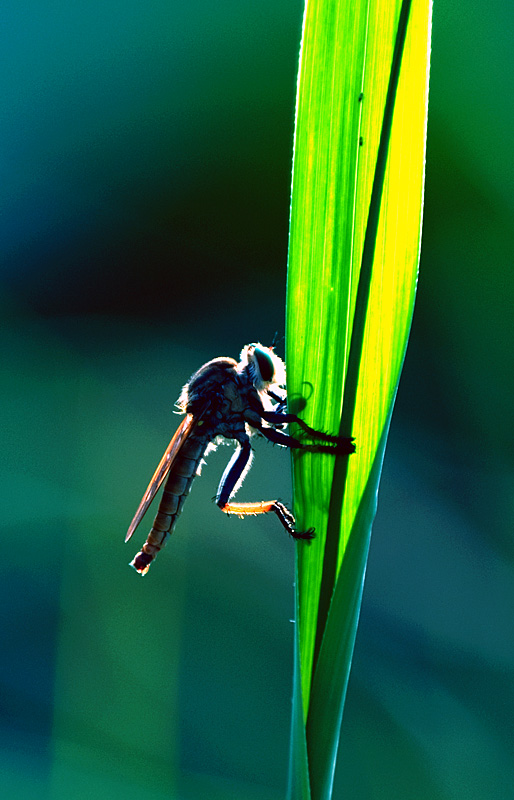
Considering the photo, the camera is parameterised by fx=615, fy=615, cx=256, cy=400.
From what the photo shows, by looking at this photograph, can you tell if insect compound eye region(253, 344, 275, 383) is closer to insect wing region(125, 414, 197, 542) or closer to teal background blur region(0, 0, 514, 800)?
insect wing region(125, 414, 197, 542)

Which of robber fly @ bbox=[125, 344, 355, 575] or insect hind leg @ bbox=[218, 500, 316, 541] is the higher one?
robber fly @ bbox=[125, 344, 355, 575]

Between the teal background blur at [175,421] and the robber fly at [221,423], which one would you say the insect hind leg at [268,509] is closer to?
the robber fly at [221,423]

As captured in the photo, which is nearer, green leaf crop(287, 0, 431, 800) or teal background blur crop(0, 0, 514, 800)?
green leaf crop(287, 0, 431, 800)

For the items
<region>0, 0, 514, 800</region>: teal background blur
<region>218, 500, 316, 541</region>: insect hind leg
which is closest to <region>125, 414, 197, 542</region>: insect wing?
<region>218, 500, 316, 541</region>: insect hind leg

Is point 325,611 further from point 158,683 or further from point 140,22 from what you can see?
point 140,22

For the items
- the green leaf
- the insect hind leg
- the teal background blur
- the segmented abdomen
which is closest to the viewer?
the green leaf

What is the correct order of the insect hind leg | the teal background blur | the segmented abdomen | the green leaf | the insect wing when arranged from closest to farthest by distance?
the green leaf, the insect hind leg, the insect wing, the segmented abdomen, the teal background blur

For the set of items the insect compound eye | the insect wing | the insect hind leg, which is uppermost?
the insect compound eye

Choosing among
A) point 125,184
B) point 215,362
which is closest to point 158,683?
point 215,362
